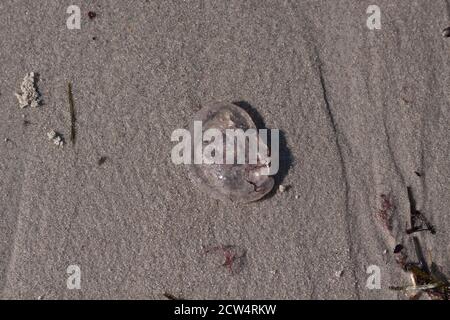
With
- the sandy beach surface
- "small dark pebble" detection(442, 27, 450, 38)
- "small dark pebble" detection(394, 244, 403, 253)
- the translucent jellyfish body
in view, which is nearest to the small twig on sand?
the sandy beach surface

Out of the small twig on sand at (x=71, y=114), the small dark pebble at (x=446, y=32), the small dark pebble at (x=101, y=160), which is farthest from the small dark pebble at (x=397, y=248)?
the small twig on sand at (x=71, y=114)

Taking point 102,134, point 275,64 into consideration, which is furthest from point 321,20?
point 102,134

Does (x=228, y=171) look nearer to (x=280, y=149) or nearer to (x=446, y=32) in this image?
(x=280, y=149)

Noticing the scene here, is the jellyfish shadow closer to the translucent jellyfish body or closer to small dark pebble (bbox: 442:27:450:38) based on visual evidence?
the translucent jellyfish body

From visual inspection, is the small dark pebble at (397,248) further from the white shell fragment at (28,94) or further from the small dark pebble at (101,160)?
the white shell fragment at (28,94)

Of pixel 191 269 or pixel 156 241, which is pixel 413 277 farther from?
pixel 156 241

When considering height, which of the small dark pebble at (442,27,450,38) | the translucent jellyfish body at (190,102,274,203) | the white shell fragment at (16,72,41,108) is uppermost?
the small dark pebble at (442,27,450,38)
